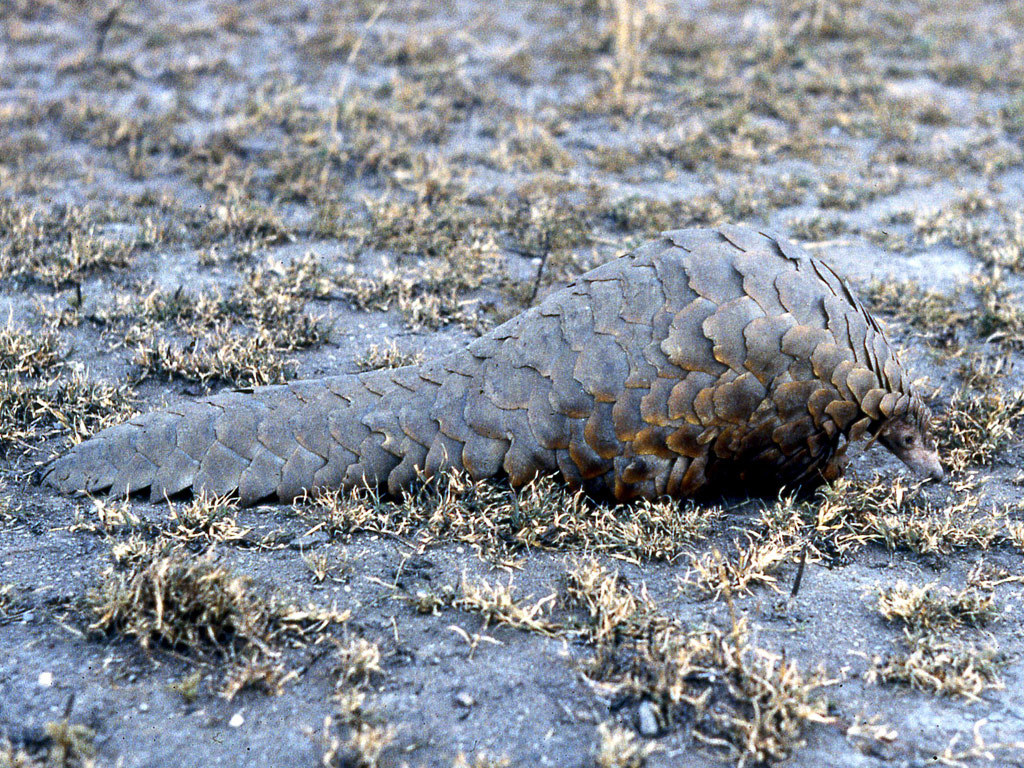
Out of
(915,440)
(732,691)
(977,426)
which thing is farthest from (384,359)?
(977,426)

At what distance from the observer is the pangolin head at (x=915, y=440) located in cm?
332

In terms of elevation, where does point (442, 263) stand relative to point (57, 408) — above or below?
above

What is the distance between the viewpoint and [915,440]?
337cm

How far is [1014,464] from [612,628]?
1956mm

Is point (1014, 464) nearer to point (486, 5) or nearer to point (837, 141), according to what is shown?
point (837, 141)

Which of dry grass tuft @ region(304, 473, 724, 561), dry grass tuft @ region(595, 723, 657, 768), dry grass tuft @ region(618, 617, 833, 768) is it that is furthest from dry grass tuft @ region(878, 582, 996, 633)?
dry grass tuft @ region(595, 723, 657, 768)

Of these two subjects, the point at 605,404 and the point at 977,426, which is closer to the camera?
the point at 605,404

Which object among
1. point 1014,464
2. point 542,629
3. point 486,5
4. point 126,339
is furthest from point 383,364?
point 486,5

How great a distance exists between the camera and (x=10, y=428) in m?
3.40

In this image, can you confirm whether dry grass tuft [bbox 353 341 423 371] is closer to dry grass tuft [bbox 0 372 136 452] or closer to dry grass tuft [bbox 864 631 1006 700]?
dry grass tuft [bbox 0 372 136 452]

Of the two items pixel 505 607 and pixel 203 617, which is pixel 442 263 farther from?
pixel 203 617

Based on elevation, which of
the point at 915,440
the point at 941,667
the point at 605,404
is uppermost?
the point at 605,404

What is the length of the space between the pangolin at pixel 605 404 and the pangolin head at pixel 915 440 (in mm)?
160

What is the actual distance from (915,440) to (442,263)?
2.46 meters
